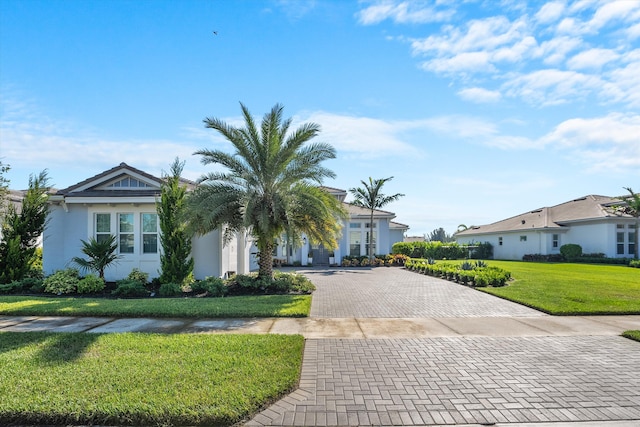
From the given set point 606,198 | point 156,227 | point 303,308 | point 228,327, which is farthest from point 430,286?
point 606,198

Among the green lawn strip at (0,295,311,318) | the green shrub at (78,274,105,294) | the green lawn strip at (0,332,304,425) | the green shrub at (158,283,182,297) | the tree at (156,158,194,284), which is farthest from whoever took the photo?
the tree at (156,158,194,284)

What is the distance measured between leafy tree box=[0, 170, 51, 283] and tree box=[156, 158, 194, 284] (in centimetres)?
514

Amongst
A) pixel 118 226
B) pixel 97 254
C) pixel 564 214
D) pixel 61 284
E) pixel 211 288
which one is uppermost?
pixel 564 214

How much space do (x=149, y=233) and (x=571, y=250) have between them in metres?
33.0

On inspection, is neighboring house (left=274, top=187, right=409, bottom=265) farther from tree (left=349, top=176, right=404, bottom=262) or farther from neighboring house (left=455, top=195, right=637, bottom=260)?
neighboring house (left=455, top=195, right=637, bottom=260)

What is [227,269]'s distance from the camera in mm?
15094

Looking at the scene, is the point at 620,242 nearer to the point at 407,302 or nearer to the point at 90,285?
the point at 407,302

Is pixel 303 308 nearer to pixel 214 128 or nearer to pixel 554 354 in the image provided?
pixel 554 354

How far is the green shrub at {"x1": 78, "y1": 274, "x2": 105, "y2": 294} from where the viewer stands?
11477mm

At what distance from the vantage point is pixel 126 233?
1376 centimetres

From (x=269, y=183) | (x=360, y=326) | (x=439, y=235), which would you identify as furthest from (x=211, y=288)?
(x=439, y=235)

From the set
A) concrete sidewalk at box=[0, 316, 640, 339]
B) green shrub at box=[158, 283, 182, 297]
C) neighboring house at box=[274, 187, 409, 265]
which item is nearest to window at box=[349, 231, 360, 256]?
neighboring house at box=[274, 187, 409, 265]

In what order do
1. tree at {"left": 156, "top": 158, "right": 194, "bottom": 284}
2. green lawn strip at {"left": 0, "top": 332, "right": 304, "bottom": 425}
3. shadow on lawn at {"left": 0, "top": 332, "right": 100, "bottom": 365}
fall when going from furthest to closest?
tree at {"left": 156, "top": 158, "right": 194, "bottom": 284} < shadow on lawn at {"left": 0, "top": 332, "right": 100, "bottom": 365} < green lawn strip at {"left": 0, "top": 332, "right": 304, "bottom": 425}

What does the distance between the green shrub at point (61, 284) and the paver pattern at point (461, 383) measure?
1023 centimetres
